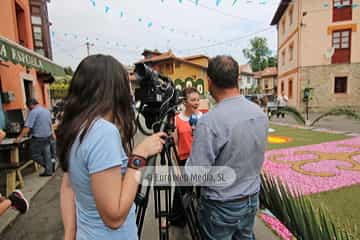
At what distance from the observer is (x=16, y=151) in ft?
10.5

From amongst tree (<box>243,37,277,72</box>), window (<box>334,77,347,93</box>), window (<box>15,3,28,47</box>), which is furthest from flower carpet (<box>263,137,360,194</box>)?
tree (<box>243,37,277,72</box>)

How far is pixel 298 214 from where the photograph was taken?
1.28 meters

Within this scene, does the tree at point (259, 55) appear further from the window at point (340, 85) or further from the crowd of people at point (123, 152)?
the crowd of people at point (123, 152)

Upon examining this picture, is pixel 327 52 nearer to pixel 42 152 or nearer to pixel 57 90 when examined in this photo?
pixel 42 152

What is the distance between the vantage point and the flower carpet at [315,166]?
2934mm

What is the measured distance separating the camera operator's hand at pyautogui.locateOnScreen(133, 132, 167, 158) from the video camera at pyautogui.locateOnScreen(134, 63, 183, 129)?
0.43 metres

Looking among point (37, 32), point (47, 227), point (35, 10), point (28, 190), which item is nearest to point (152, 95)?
point (47, 227)

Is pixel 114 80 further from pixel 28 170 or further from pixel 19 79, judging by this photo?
pixel 19 79

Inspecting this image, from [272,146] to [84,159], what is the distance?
550 centimetres

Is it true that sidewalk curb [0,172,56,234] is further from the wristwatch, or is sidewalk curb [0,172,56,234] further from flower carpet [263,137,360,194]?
flower carpet [263,137,360,194]

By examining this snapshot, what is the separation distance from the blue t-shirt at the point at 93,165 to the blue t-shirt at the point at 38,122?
3.59 meters

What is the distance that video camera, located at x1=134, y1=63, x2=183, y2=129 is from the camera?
4.20 ft

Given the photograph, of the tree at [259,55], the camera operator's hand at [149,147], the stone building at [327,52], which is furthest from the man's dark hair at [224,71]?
the tree at [259,55]

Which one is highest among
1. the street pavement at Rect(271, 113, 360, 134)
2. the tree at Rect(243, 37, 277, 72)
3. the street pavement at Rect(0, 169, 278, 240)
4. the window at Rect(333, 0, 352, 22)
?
the tree at Rect(243, 37, 277, 72)
